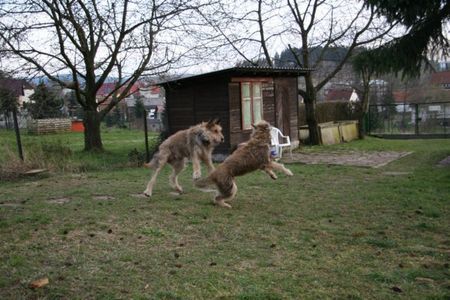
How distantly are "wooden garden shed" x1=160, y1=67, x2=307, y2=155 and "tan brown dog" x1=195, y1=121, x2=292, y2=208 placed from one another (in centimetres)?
807

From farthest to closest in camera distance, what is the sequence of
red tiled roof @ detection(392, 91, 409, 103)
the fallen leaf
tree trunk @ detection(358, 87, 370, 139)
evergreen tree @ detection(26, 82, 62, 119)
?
red tiled roof @ detection(392, 91, 409, 103)
evergreen tree @ detection(26, 82, 62, 119)
tree trunk @ detection(358, 87, 370, 139)
the fallen leaf

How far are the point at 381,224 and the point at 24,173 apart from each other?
9.70m

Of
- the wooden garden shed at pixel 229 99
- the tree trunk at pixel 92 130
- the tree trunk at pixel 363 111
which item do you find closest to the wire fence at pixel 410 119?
the tree trunk at pixel 363 111

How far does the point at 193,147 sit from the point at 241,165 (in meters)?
1.36

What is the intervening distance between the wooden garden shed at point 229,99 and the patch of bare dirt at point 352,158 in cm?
201

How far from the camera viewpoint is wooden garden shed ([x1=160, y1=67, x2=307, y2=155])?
629 inches

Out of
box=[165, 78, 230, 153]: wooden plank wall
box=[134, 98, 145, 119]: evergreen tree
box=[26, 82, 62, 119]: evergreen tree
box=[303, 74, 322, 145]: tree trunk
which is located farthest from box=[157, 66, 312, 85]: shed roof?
box=[134, 98, 145, 119]: evergreen tree

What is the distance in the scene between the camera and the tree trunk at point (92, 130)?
1895cm

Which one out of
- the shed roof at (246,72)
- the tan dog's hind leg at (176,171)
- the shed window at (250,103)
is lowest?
the tan dog's hind leg at (176,171)

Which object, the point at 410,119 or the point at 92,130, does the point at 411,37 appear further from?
the point at 410,119

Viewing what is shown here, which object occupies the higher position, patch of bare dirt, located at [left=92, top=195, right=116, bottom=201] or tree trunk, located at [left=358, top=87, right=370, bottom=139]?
→ tree trunk, located at [left=358, top=87, right=370, bottom=139]

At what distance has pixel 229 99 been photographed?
1593cm

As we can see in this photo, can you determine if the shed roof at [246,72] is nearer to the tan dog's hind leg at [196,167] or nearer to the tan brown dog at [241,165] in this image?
the tan dog's hind leg at [196,167]

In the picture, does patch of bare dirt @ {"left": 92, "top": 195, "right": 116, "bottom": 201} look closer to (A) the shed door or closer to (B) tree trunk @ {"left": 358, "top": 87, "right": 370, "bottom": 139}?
(A) the shed door
